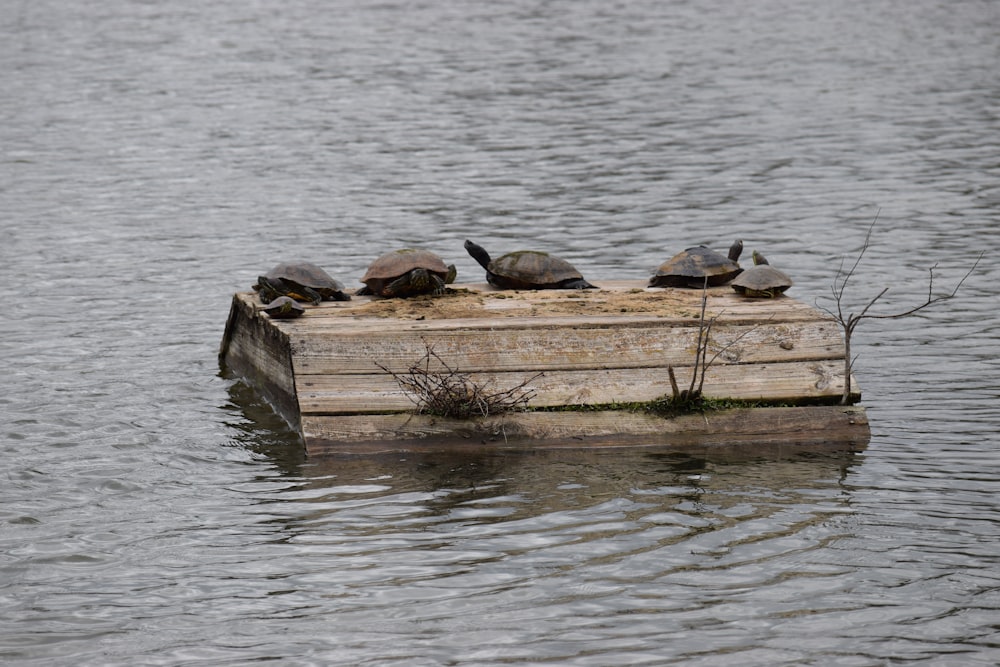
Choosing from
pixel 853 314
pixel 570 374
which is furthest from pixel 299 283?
pixel 853 314

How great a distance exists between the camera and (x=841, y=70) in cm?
2445

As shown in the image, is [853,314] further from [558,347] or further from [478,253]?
[558,347]

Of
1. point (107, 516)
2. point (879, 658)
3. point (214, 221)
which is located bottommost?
point (879, 658)

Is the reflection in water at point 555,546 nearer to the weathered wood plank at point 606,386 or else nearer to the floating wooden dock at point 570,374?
the floating wooden dock at point 570,374

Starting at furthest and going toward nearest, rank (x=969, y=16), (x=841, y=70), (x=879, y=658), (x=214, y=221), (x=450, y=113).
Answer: (x=969, y=16), (x=841, y=70), (x=450, y=113), (x=214, y=221), (x=879, y=658)

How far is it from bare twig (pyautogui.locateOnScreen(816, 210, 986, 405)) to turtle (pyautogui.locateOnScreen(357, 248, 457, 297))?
8.68ft

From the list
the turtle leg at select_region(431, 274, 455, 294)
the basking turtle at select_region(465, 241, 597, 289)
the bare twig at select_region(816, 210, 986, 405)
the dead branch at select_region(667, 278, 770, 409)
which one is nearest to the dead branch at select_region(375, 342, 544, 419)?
the dead branch at select_region(667, 278, 770, 409)

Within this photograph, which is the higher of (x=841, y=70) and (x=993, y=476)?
(x=841, y=70)

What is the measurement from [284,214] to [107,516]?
8.80m

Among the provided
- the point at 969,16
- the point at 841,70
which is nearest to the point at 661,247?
the point at 841,70

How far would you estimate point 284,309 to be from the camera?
8000 millimetres

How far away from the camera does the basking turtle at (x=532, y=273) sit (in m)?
8.88

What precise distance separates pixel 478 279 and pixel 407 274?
3830mm

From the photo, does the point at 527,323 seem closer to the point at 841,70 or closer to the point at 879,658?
the point at 879,658
